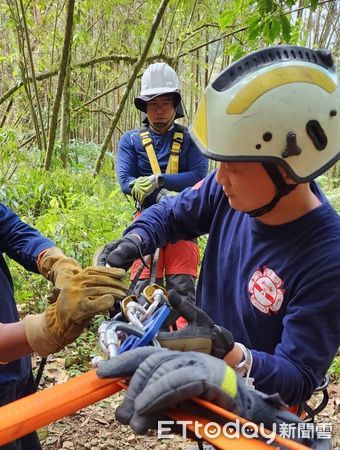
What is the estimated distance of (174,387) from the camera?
808 mm

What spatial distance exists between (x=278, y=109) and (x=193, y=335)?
2.45 feet

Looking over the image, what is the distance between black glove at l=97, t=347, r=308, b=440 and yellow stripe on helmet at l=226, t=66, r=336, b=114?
2.73ft

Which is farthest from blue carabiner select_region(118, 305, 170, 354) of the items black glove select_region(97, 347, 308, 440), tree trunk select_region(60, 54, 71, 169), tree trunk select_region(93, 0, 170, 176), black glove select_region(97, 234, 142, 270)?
tree trunk select_region(93, 0, 170, 176)

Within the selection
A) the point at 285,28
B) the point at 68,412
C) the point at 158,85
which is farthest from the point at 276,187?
the point at 158,85

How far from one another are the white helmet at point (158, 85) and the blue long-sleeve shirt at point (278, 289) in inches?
86.4

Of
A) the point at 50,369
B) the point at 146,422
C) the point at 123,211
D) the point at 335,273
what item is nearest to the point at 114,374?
the point at 146,422

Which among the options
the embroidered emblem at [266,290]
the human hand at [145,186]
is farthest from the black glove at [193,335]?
the human hand at [145,186]

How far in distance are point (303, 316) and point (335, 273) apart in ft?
0.56

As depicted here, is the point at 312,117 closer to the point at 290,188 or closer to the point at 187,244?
the point at 290,188

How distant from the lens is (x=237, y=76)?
1.44 meters

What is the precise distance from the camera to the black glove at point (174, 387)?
81cm

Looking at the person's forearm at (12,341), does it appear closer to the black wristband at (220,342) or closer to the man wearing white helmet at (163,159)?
the black wristband at (220,342)

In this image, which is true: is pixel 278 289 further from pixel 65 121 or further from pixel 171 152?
pixel 65 121

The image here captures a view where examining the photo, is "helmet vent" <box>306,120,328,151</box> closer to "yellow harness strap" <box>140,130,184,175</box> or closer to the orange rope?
the orange rope
